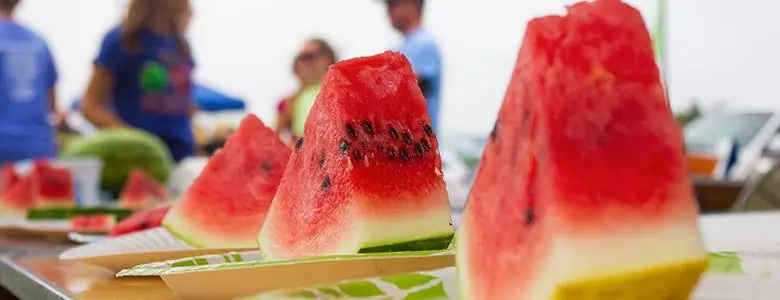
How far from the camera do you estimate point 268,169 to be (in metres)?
1.16

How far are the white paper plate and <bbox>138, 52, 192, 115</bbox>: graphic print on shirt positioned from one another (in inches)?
100

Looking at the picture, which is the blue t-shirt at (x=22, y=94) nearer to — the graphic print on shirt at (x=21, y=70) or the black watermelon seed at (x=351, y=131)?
the graphic print on shirt at (x=21, y=70)

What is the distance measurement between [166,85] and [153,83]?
0.17 ft

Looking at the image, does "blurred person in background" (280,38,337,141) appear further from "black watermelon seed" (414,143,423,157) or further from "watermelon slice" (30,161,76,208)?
"black watermelon seed" (414,143,423,157)

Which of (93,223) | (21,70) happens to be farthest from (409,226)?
(21,70)

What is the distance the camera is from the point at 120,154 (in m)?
3.17

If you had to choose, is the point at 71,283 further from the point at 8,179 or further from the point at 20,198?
the point at 8,179

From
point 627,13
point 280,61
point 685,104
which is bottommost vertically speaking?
point 685,104

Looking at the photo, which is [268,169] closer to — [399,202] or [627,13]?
[399,202]

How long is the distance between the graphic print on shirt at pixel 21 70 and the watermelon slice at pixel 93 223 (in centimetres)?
244

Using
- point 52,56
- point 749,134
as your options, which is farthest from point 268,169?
point 749,134

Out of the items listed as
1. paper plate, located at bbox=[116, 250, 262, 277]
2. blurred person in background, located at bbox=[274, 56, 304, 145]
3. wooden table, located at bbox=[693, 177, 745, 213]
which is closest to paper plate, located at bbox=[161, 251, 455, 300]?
paper plate, located at bbox=[116, 250, 262, 277]

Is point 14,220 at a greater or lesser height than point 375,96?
→ lesser

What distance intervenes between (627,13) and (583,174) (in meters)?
0.11
